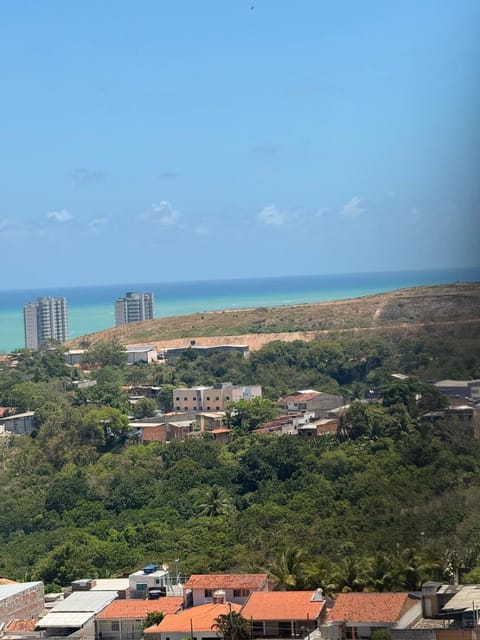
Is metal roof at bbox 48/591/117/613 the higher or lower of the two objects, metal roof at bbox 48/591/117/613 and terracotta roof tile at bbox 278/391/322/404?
the lower

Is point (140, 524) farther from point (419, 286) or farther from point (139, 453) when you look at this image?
point (419, 286)

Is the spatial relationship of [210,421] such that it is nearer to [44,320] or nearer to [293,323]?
[293,323]

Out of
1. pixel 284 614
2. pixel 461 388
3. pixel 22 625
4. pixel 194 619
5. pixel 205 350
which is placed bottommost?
pixel 22 625

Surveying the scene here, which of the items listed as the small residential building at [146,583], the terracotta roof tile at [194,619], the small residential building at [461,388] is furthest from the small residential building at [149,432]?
the terracotta roof tile at [194,619]

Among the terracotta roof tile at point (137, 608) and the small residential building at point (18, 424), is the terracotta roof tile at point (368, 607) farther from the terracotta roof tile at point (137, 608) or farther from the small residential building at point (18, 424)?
the small residential building at point (18, 424)

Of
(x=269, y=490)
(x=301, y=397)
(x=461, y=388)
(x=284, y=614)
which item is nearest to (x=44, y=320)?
(x=301, y=397)

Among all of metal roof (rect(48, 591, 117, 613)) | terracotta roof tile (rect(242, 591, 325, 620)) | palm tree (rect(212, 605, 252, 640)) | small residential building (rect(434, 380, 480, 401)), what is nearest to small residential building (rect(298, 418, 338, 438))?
small residential building (rect(434, 380, 480, 401))

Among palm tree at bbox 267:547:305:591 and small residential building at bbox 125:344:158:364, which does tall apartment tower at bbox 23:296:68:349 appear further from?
palm tree at bbox 267:547:305:591
